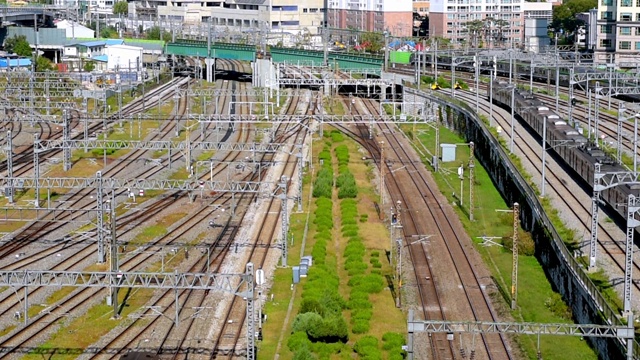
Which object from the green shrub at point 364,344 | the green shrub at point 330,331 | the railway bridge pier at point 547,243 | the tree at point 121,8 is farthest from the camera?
the tree at point 121,8

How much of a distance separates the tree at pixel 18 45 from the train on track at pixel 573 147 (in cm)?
3923

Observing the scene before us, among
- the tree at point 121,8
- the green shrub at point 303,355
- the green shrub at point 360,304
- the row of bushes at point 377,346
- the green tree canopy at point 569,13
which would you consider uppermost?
the tree at point 121,8

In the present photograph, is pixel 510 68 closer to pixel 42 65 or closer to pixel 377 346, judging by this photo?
pixel 42 65

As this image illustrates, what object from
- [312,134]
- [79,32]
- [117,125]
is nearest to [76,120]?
[117,125]

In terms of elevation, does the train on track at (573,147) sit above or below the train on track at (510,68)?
below

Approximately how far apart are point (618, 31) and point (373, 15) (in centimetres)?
3882

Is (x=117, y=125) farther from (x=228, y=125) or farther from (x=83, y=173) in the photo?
(x=83, y=173)

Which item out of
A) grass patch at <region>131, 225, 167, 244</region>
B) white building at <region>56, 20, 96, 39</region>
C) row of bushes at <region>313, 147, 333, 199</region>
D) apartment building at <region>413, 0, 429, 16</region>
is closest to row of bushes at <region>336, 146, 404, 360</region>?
row of bushes at <region>313, 147, 333, 199</region>

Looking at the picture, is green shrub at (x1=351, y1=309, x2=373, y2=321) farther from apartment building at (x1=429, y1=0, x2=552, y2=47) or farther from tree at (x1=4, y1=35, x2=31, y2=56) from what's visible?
apartment building at (x1=429, y1=0, x2=552, y2=47)

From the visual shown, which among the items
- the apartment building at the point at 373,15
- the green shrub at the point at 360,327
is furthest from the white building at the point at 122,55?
the green shrub at the point at 360,327

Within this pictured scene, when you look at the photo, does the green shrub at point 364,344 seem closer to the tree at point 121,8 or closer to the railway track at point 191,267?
the railway track at point 191,267

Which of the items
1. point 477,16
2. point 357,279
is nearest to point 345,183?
point 357,279

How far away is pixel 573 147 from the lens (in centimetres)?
4144

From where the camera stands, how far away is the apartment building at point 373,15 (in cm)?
10931
